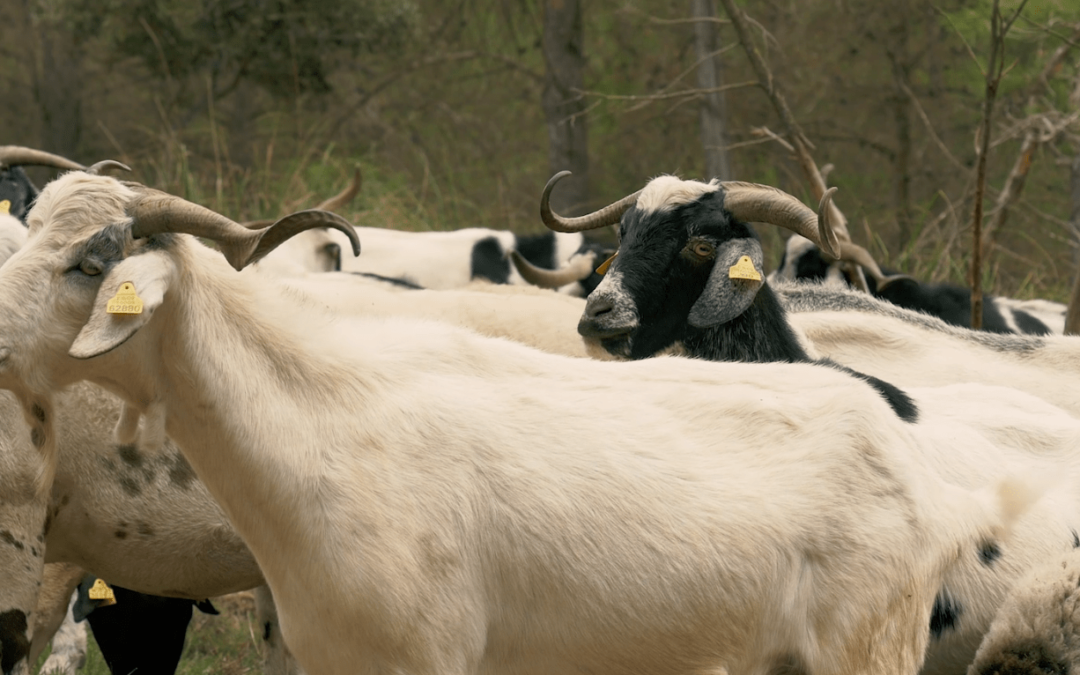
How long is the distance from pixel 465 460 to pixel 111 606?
9.90 ft

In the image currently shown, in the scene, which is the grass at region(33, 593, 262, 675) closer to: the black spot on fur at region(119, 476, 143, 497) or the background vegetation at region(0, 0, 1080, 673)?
the black spot on fur at region(119, 476, 143, 497)

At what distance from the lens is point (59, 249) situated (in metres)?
3.40

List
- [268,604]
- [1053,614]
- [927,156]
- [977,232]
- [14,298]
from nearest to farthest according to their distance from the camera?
[14,298] → [1053,614] → [268,604] → [977,232] → [927,156]

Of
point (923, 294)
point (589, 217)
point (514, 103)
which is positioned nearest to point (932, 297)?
point (923, 294)

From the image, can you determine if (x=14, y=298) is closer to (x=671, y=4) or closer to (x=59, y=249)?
(x=59, y=249)

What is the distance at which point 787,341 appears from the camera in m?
5.38

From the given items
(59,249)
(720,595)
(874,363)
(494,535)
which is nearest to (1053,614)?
(720,595)

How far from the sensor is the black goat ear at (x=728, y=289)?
5.19m

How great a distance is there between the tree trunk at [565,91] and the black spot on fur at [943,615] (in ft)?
32.5

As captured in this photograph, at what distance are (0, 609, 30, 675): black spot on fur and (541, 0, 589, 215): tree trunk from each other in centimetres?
965

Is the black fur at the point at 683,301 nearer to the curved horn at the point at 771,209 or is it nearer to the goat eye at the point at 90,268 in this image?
the curved horn at the point at 771,209

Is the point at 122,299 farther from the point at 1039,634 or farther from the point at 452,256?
the point at 452,256

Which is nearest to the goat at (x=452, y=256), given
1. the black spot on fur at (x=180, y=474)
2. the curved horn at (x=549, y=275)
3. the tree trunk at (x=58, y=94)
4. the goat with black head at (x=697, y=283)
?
the curved horn at (x=549, y=275)

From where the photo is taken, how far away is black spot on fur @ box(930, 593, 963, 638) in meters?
3.94
